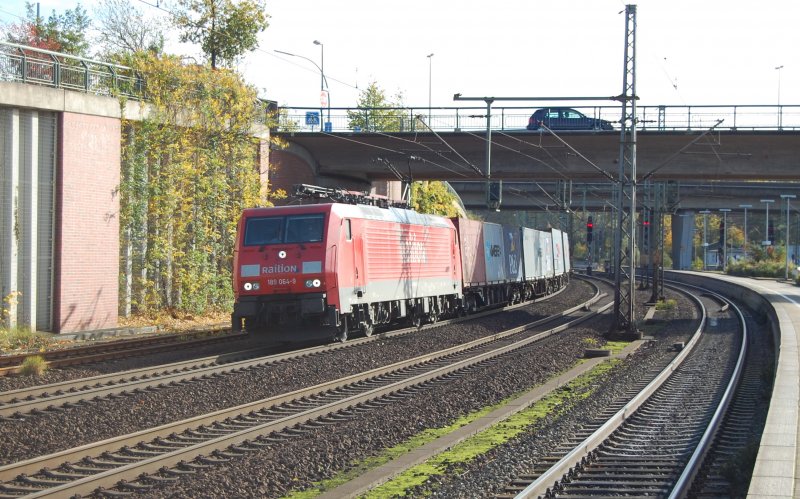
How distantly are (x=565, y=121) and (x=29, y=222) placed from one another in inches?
851

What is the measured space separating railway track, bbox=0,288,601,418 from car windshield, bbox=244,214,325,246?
2332mm

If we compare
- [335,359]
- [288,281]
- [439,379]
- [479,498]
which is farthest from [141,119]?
[479,498]

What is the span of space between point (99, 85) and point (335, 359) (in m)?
11.1

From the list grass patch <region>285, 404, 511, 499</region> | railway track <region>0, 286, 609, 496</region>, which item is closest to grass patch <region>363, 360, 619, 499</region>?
grass patch <region>285, 404, 511, 499</region>

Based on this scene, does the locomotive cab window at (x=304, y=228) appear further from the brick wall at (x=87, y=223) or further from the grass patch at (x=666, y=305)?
the grass patch at (x=666, y=305)

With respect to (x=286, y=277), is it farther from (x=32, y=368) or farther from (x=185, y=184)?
(x=185, y=184)

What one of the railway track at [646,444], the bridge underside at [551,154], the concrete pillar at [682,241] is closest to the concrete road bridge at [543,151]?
the bridge underside at [551,154]

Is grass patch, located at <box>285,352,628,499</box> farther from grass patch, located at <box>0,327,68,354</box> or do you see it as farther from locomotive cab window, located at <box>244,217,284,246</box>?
grass patch, located at <box>0,327,68,354</box>

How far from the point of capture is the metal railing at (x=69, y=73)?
69.8 ft

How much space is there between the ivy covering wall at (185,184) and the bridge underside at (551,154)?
4929mm

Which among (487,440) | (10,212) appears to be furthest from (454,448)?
(10,212)

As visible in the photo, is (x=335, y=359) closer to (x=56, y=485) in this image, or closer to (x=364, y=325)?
(x=364, y=325)

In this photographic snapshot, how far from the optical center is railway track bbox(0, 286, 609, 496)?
799cm

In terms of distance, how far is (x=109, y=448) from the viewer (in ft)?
29.7
